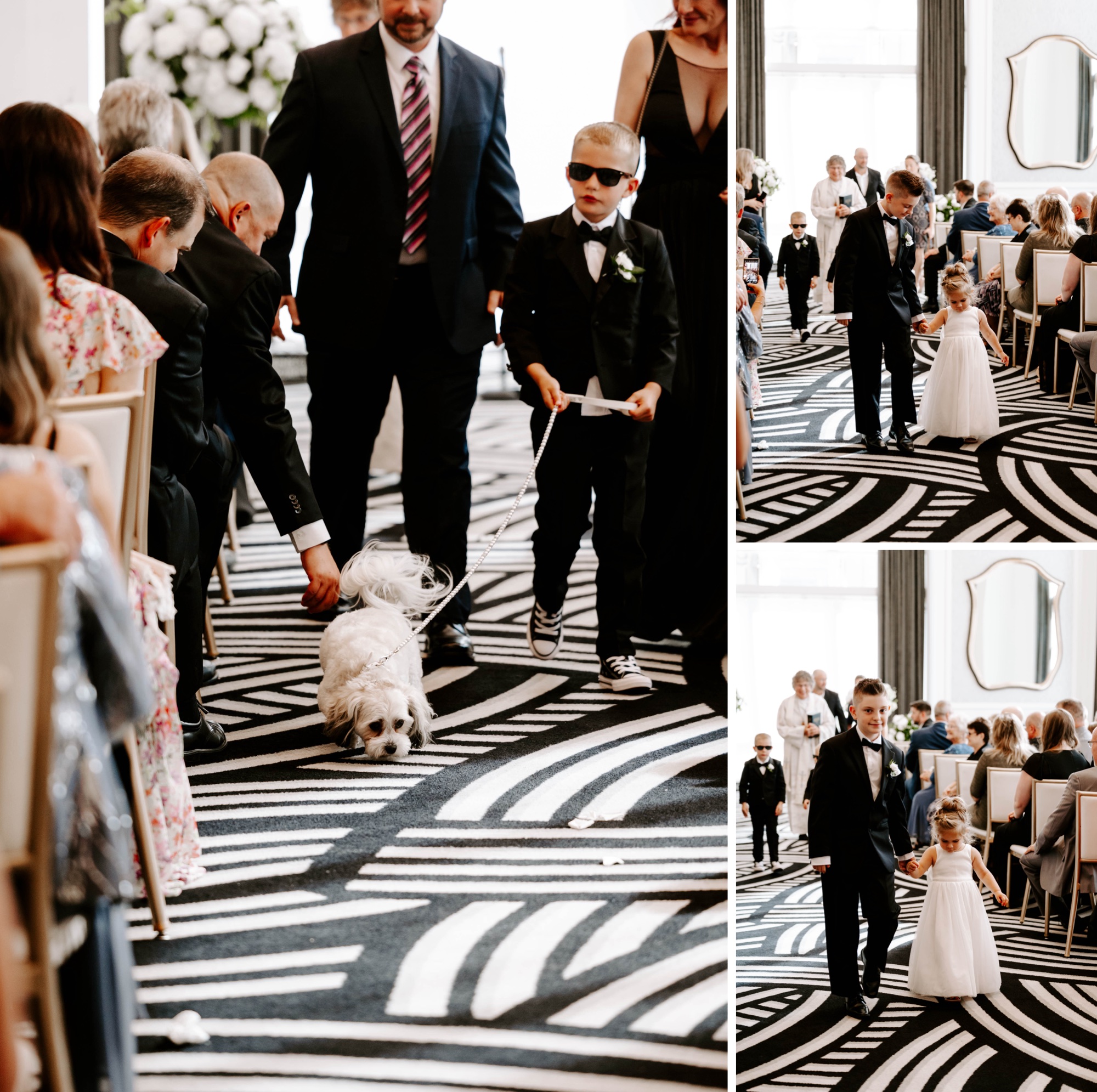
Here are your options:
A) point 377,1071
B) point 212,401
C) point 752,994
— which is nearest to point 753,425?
point 752,994

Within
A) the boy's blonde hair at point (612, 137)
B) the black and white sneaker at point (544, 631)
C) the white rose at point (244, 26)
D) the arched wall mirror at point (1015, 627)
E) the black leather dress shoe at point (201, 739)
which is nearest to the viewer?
the arched wall mirror at point (1015, 627)

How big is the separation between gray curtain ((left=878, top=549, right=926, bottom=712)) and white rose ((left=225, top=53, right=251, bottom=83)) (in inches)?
171

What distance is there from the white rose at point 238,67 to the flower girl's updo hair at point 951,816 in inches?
182

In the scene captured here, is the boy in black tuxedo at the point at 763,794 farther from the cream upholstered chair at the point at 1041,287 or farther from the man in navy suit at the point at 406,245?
the man in navy suit at the point at 406,245

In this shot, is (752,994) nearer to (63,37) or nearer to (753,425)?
(753,425)

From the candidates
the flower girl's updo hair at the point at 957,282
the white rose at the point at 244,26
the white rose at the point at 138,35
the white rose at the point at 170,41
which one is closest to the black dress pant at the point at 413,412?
the flower girl's updo hair at the point at 957,282

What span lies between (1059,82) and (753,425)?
0.73 meters

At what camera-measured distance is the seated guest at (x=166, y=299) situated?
8.94 ft

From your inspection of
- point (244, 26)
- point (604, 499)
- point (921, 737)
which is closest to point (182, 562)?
point (604, 499)

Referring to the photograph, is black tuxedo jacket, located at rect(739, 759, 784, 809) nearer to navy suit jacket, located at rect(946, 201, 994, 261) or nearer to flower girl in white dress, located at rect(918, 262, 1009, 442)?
flower girl in white dress, located at rect(918, 262, 1009, 442)

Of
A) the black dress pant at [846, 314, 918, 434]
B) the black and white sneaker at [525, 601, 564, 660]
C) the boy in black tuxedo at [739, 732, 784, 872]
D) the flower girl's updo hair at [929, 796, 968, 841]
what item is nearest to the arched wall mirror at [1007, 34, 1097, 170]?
the black dress pant at [846, 314, 918, 434]

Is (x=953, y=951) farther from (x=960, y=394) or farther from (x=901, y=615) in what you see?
(x=960, y=394)

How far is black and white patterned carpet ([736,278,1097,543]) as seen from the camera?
93.0 inches

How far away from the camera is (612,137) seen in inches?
140
